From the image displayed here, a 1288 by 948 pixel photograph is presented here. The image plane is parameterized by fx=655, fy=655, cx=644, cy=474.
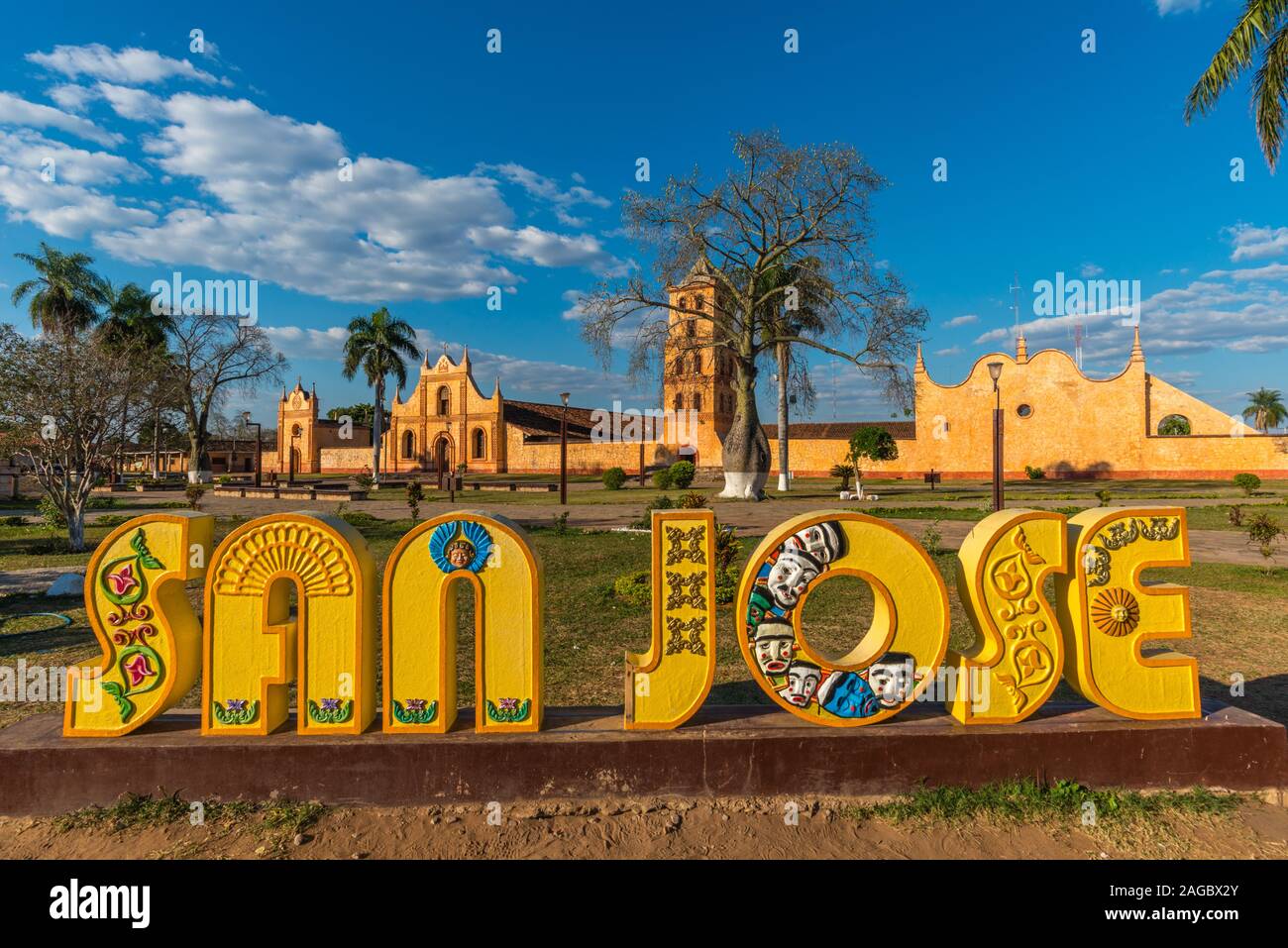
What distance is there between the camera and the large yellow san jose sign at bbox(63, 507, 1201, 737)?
300 cm

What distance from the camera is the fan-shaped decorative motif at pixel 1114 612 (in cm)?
312

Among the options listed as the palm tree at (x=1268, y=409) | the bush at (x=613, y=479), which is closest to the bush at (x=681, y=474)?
the bush at (x=613, y=479)

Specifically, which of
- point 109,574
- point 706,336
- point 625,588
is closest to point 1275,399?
point 706,336

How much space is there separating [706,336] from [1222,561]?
53.3 feet

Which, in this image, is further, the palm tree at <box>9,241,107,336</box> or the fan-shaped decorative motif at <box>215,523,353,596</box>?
the palm tree at <box>9,241,107,336</box>

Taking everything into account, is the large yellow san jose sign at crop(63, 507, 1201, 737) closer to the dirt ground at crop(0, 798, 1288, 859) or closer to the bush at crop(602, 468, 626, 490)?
the dirt ground at crop(0, 798, 1288, 859)

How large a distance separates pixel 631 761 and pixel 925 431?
4187 cm

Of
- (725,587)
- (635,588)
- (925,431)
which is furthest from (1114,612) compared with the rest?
(925,431)

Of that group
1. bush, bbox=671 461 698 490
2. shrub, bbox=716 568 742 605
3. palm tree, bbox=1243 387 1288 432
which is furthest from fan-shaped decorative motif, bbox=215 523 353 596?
palm tree, bbox=1243 387 1288 432

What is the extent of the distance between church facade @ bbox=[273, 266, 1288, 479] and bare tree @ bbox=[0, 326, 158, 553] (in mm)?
16181

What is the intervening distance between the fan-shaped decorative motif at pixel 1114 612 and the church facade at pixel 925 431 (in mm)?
21040

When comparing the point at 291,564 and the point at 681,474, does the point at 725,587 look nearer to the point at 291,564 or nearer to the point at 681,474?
the point at 291,564

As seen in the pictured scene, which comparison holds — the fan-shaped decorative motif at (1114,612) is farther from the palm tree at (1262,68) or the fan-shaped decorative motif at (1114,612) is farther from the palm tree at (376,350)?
the palm tree at (376,350)

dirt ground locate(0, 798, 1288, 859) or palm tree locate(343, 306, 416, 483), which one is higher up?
palm tree locate(343, 306, 416, 483)
